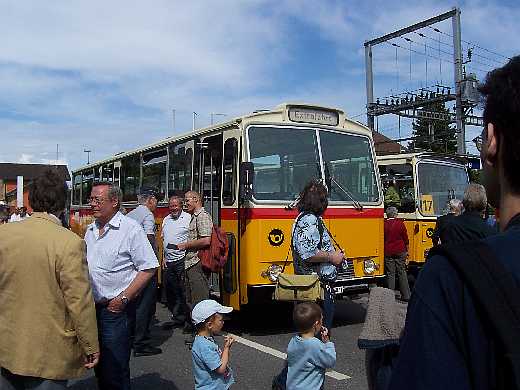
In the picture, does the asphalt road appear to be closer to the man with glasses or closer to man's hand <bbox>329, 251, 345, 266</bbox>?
the man with glasses

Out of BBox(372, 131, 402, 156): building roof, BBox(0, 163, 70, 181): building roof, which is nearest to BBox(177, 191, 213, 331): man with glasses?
BBox(372, 131, 402, 156): building roof

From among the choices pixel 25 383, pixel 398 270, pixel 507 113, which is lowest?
pixel 398 270

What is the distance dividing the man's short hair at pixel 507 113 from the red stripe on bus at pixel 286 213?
666 centimetres

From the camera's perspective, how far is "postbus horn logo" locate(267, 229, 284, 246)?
26.1 feet

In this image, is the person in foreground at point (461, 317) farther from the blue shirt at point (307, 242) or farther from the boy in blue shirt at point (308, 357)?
the blue shirt at point (307, 242)

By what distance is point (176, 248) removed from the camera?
26.7 ft

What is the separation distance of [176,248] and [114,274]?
379 cm

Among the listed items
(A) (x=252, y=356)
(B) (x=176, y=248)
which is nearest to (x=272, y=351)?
(A) (x=252, y=356)

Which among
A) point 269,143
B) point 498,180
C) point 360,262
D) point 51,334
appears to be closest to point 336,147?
point 269,143

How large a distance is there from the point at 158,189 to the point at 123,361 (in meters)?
7.24

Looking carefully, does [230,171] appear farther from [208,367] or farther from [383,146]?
[383,146]

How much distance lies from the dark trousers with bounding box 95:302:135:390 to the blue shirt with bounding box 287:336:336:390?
49.2 inches

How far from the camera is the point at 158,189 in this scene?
1134 centimetres

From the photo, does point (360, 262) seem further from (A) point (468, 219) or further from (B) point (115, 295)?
(B) point (115, 295)
